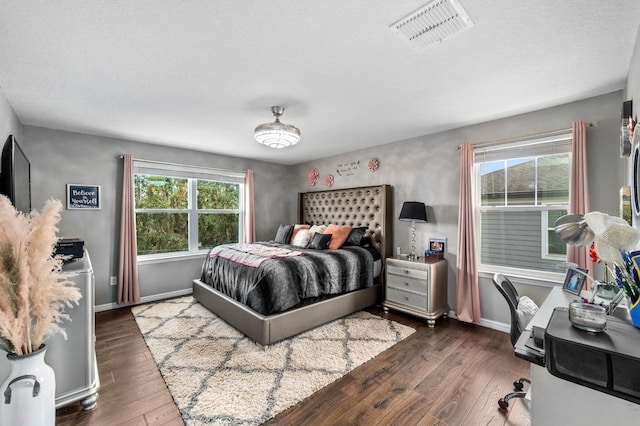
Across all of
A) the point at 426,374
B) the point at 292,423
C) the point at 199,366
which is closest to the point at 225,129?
the point at 199,366

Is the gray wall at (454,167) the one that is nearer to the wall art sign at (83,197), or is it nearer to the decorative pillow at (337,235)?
the decorative pillow at (337,235)

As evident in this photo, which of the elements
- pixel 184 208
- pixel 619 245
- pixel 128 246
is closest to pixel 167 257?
pixel 128 246

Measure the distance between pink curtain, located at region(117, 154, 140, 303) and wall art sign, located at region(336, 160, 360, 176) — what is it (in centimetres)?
316

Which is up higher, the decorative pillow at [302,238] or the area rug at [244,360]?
the decorative pillow at [302,238]

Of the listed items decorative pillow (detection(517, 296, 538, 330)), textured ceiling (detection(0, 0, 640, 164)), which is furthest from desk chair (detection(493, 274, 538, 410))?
textured ceiling (detection(0, 0, 640, 164))

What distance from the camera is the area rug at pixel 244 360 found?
6.05 ft

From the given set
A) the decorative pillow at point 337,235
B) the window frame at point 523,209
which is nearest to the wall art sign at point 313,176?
the decorative pillow at point 337,235

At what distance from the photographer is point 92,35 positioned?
5.29 ft

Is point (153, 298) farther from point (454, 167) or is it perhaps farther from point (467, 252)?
point (454, 167)

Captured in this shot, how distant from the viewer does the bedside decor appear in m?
1.16

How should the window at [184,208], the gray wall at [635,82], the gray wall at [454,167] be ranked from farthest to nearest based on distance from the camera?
1. the window at [184,208]
2. the gray wall at [454,167]
3. the gray wall at [635,82]

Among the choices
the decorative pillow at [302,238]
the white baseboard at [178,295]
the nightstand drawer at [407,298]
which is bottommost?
the white baseboard at [178,295]

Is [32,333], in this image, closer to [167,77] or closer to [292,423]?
[292,423]

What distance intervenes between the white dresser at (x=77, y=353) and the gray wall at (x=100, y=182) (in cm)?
221
